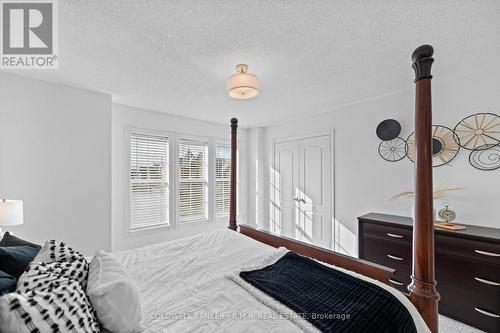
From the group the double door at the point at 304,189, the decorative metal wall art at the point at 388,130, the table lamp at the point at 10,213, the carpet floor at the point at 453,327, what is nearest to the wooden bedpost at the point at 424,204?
the carpet floor at the point at 453,327

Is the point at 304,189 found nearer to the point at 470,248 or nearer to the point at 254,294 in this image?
the point at 470,248

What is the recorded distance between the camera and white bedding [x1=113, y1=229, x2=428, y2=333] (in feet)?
3.32

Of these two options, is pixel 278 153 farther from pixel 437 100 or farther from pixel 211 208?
pixel 437 100

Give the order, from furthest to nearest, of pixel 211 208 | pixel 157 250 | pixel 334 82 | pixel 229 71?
pixel 211 208 < pixel 334 82 < pixel 229 71 < pixel 157 250

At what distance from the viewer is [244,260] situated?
1729 mm

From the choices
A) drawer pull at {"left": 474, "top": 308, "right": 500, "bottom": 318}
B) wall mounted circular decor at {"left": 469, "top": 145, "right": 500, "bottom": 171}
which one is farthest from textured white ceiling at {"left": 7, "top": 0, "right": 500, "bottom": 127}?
drawer pull at {"left": 474, "top": 308, "right": 500, "bottom": 318}

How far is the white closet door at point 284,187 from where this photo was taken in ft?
13.8

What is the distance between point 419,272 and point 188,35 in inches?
82.0

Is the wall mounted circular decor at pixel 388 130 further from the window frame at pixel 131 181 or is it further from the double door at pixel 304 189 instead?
the window frame at pixel 131 181

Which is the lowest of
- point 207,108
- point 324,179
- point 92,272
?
point 92,272

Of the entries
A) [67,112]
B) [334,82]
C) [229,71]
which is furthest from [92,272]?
[334,82]

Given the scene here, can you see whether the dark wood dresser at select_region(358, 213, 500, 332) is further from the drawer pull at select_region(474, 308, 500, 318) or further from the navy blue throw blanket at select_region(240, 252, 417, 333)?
the navy blue throw blanket at select_region(240, 252, 417, 333)

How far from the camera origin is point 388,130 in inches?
117

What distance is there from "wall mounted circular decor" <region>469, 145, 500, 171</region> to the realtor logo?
379 centimetres
